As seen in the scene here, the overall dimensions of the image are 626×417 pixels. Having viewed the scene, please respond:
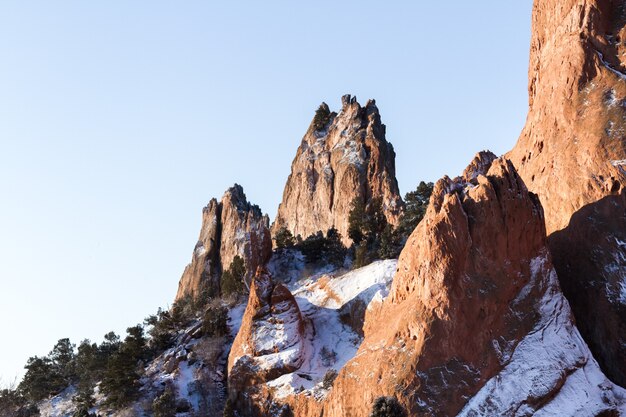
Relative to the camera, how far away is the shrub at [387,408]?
32184 millimetres

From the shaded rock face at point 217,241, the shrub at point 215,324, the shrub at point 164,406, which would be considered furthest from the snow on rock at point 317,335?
the shaded rock face at point 217,241

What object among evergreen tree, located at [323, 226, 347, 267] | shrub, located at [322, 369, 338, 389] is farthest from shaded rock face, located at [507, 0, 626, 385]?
evergreen tree, located at [323, 226, 347, 267]

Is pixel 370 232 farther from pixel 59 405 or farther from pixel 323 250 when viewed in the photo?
pixel 59 405

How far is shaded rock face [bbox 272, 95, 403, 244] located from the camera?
3162 inches

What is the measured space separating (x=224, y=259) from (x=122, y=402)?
44.5 meters

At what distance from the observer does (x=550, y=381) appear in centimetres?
3344

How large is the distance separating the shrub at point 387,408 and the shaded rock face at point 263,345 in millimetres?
10663

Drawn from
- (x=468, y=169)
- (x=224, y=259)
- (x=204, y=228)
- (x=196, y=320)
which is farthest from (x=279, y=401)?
(x=204, y=228)

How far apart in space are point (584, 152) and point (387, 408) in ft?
67.1

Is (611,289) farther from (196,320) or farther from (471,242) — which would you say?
(196,320)

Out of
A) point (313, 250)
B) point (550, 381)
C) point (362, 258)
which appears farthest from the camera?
point (313, 250)

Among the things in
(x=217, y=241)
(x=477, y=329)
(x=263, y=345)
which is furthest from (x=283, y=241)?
(x=477, y=329)

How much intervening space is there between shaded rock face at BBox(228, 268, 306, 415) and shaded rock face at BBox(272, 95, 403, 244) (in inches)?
1138

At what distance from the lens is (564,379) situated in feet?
111
